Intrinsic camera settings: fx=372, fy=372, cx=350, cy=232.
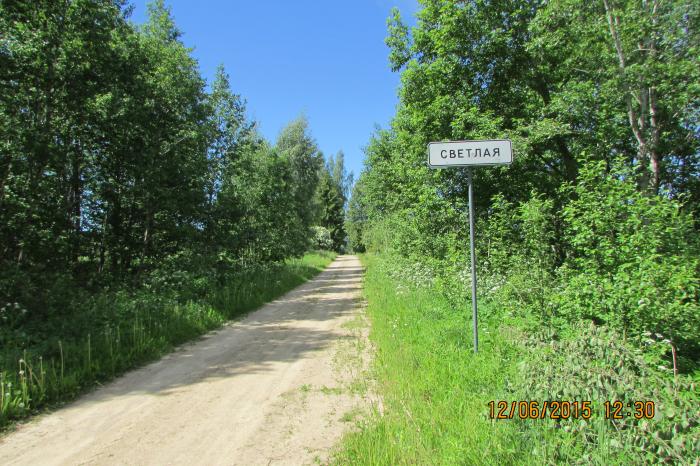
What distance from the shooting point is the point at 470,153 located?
4836 mm

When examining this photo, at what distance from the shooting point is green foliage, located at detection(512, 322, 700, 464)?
2404 millimetres

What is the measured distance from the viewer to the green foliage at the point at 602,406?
240 cm

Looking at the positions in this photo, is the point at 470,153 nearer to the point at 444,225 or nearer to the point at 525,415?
the point at 525,415

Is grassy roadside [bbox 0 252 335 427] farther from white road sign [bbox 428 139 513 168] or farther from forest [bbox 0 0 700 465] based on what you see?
white road sign [bbox 428 139 513 168]

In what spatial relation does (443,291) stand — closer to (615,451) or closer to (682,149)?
(615,451)

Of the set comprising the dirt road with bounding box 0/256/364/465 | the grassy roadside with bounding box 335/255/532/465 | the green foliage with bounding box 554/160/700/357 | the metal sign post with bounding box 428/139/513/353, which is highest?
the metal sign post with bounding box 428/139/513/353

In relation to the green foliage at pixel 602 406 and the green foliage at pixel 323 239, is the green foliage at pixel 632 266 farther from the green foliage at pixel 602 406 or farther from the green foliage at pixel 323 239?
the green foliage at pixel 323 239

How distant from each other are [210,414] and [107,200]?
1068 cm

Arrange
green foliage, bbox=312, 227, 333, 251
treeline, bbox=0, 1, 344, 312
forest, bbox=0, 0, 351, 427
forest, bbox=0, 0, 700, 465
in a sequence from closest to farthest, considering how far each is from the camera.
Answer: forest, bbox=0, 0, 700, 465 < forest, bbox=0, 0, 351, 427 < treeline, bbox=0, 1, 344, 312 < green foliage, bbox=312, 227, 333, 251

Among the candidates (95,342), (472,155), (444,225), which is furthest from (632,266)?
(95,342)

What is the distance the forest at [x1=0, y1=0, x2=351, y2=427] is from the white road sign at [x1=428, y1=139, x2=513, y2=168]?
5.67 meters

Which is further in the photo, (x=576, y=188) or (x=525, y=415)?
(x=576, y=188)
